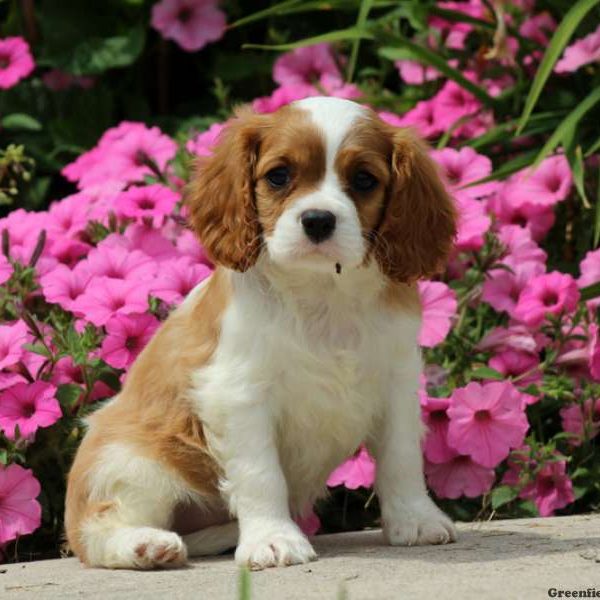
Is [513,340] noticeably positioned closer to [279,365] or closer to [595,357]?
[595,357]

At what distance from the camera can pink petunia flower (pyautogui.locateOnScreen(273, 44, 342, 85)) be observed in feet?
22.6

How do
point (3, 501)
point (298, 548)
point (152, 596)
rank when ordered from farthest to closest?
point (3, 501)
point (298, 548)
point (152, 596)

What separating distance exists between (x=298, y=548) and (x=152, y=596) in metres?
0.54

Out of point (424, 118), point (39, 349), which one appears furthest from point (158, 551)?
point (424, 118)

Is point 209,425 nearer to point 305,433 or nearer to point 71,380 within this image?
point 305,433

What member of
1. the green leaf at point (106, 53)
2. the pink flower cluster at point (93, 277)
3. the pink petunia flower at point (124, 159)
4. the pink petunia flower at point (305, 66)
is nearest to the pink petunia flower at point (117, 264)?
the pink flower cluster at point (93, 277)

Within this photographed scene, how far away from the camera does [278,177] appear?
390 cm

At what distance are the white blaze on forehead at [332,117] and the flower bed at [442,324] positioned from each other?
0.62 m

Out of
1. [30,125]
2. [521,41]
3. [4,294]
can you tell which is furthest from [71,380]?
[521,41]

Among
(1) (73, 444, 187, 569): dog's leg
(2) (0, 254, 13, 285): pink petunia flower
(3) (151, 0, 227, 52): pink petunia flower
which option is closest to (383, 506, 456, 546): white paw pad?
(1) (73, 444, 187, 569): dog's leg

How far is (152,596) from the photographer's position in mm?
3363

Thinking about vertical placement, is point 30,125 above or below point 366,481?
above

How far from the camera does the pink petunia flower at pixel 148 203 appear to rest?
5.56 metres

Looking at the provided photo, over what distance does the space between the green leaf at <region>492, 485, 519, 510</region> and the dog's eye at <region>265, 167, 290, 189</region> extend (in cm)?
152
